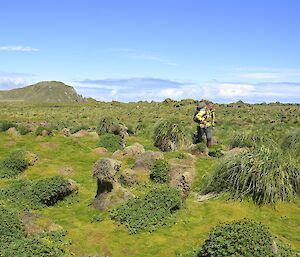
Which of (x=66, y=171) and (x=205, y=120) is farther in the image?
(x=205, y=120)

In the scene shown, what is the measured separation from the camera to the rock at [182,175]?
1488 cm

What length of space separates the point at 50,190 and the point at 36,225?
3.07 metres

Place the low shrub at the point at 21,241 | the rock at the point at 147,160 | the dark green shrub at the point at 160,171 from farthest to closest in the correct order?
1. the rock at the point at 147,160
2. the dark green shrub at the point at 160,171
3. the low shrub at the point at 21,241

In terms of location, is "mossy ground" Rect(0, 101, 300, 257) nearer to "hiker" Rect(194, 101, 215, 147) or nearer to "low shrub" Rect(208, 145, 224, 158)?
"low shrub" Rect(208, 145, 224, 158)

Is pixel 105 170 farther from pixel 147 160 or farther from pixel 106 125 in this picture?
pixel 106 125

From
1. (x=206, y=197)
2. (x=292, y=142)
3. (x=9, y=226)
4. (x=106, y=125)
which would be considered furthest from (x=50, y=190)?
(x=106, y=125)

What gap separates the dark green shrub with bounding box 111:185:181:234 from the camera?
1267cm

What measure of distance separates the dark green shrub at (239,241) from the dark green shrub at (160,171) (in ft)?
22.8

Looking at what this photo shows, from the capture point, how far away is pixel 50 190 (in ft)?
50.2

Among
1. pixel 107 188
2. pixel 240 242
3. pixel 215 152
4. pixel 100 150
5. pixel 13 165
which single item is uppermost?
pixel 215 152

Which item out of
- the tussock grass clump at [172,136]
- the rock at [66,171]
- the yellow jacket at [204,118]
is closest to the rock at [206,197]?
the rock at [66,171]

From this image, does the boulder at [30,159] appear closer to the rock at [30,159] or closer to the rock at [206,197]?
the rock at [30,159]

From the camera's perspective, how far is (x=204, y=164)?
2033 centimetres

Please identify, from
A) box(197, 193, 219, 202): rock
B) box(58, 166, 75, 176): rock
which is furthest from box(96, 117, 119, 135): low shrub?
box(197, 193, 219, 202): rock
